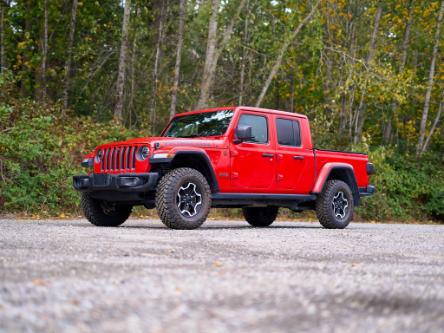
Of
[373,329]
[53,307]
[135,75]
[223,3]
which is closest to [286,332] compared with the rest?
[373,329]

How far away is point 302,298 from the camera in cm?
391

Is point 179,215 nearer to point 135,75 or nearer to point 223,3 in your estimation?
point 223,3

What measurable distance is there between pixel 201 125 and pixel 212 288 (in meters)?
7.29

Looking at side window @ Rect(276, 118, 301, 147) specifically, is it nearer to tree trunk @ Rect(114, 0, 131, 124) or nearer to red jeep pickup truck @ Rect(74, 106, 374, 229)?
red jeep pickup truck @ Rect(74, 106, 374, 229)

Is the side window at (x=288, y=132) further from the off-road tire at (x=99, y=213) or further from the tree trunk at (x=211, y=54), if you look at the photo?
the tree trunk at (x=211, y=54)

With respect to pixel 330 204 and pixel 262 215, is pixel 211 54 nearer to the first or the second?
pixel 262 215

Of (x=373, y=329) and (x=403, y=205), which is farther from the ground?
(x=373, y=329)

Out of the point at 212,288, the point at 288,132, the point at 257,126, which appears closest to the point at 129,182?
the point at 257,126

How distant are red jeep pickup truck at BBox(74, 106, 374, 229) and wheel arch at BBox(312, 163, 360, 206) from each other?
2cm

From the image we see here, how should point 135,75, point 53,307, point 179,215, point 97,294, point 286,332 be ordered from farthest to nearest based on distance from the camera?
point 135,75 < point 179,215 < point 97,294 < point 53,307 < point 286,332

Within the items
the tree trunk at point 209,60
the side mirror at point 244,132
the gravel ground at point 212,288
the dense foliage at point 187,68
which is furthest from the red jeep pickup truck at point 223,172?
the tree trunk at point 209,60

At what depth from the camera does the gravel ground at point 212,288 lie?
3234mm

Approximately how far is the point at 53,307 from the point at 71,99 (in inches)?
811

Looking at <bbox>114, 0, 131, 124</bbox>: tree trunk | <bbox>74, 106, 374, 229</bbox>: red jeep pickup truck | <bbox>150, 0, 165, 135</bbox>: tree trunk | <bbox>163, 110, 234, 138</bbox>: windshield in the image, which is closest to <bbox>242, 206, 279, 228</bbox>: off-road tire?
<bbox>74, 106, 374, 229</bbox>: red jeep pickup truck
